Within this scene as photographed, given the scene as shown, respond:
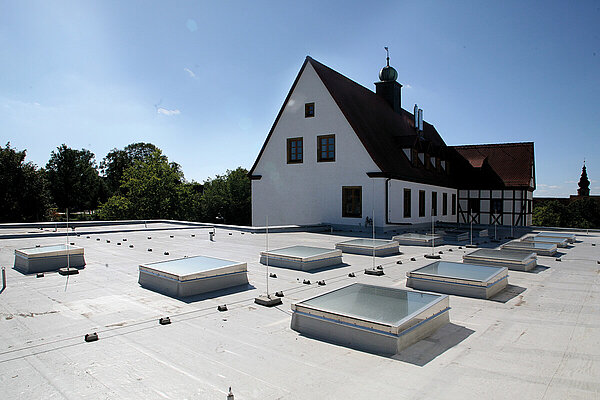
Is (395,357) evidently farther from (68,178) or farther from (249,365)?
(68,178)

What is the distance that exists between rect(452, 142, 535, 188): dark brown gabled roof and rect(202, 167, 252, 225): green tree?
27490 mm

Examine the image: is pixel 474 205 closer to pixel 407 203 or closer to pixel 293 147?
pixel 407 203

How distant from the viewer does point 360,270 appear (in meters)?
8.86

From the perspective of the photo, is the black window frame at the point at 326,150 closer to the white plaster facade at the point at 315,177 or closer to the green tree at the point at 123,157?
the white plaster facade at the point at 315,177

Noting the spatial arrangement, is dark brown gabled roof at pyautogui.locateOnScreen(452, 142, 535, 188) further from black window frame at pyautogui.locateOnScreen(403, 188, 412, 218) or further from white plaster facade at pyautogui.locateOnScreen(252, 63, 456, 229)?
black window frame at pyautogui.locateOnScreen(403, 188, 412, 218)

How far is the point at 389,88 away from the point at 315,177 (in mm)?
11158

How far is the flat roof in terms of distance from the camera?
3.30m

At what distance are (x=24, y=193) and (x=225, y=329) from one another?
40.0 m

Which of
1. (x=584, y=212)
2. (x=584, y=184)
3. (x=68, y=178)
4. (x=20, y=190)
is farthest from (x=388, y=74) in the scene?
(x=584, y=184)

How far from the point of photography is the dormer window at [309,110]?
71.4ft

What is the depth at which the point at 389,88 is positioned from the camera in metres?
28.5

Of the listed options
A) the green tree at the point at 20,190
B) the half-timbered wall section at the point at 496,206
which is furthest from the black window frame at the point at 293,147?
the green tree at the point at 20,190

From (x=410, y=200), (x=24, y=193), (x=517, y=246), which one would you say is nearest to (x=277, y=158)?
(x=410, y=200)

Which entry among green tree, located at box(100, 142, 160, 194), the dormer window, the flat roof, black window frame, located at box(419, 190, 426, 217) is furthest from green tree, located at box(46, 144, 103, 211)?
the flat roof
